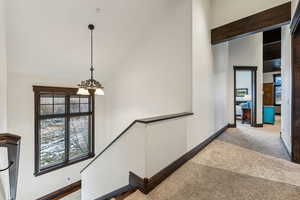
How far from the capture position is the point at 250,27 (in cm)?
299

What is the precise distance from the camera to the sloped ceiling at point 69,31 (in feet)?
9.70

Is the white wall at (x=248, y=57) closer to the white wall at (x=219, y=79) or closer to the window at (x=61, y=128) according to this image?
the white wall at (x=219, y=79)

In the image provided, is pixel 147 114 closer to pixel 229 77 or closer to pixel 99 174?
pixel 99 174

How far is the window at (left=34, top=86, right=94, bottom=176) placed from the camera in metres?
4.56

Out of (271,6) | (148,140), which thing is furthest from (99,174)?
(271,6)

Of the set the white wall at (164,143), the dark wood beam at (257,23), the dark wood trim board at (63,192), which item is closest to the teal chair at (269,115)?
the dark wood beam at (257,23)

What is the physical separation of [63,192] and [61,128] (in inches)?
78.5

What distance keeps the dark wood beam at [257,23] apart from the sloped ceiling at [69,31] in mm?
1435

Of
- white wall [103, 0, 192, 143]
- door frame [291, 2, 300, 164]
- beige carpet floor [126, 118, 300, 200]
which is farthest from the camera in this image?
white wall [103, 0, 192, 143]

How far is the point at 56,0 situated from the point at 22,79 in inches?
100

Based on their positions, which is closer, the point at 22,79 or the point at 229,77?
the point at 22,79

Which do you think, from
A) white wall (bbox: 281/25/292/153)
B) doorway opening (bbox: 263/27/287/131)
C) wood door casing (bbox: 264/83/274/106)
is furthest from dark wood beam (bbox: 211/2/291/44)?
wood door casing (bbox: 264/83/274/106)

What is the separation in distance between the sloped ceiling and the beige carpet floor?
134 inches

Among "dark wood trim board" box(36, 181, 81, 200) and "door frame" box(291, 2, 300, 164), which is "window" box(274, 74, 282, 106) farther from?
"dark wood trim board" box(36, 181, 81, 200)
